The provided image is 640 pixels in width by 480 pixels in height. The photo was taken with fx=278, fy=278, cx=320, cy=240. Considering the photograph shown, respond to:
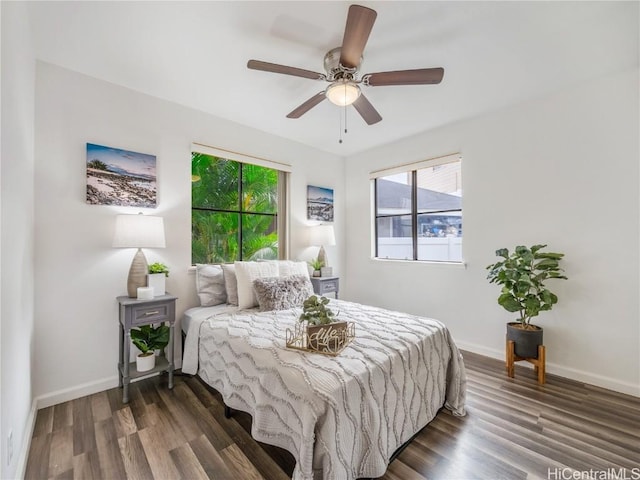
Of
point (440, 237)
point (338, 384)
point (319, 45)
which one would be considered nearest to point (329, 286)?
point (440, 237)

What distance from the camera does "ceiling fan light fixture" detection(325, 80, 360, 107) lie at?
1.98 meters

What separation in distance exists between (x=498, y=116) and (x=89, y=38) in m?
3.71

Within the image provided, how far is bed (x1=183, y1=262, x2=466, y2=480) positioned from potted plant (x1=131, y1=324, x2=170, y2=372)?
1.15 feet

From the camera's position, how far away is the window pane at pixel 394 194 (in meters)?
3.93

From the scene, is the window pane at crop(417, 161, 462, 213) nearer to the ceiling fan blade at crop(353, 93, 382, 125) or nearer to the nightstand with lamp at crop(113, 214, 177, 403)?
the ceiling fan blade at crop(353, 93, 382, 125)

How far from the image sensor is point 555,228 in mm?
2680

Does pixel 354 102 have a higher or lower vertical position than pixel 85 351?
higher

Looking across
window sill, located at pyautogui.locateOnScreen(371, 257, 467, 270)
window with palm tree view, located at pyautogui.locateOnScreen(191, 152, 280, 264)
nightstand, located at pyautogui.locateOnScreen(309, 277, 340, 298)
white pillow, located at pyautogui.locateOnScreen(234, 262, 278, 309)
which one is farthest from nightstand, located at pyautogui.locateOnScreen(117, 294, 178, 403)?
window sill, located at pyautogui.locateOnScreen(371, 257, 467, 270)

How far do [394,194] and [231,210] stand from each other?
2.31 m

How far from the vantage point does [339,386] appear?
1.34 metres

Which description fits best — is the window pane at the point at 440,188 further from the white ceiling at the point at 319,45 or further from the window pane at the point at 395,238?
the white ceiling at the point at 319,45

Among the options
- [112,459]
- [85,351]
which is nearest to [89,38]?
[85,351]

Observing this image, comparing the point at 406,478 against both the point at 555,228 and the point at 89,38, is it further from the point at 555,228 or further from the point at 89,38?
the point at 89,38

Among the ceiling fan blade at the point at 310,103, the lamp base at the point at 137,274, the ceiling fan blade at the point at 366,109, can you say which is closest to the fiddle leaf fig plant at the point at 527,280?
the ceiling fan blade at the point at 366,109
